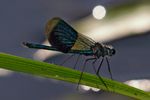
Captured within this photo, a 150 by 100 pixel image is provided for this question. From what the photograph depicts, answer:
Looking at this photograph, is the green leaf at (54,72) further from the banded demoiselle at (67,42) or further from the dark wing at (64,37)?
the dark wing at (64,37)

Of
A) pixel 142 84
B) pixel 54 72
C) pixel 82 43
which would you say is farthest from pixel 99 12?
pixel 54 72

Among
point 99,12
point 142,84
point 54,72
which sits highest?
point 99,12

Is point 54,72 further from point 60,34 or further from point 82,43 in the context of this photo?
point 82,43

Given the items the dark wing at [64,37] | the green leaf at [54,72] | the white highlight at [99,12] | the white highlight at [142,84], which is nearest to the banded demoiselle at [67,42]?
the dark wing at [64,37]

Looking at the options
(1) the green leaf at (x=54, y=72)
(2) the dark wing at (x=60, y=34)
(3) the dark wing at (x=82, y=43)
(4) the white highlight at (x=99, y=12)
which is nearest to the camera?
(1) the green leaf at (x=54, y=72)

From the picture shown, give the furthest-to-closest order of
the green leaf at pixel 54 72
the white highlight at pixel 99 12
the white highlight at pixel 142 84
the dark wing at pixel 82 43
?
1. the white highlight at pixel 99 12
2. the white highlight at pixel 142 84
3. the dark wing at pixel 82 43
4. the green leaf at pixel 54 72

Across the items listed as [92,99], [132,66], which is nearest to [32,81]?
[92,99]

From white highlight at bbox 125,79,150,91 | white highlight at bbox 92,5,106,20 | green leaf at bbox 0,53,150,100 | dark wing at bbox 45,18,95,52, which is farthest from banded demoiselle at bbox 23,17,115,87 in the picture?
white highlight at bbox 92,5,106,20

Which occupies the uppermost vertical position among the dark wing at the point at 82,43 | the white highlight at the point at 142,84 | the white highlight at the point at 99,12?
the white highlight at the point at 99,12
